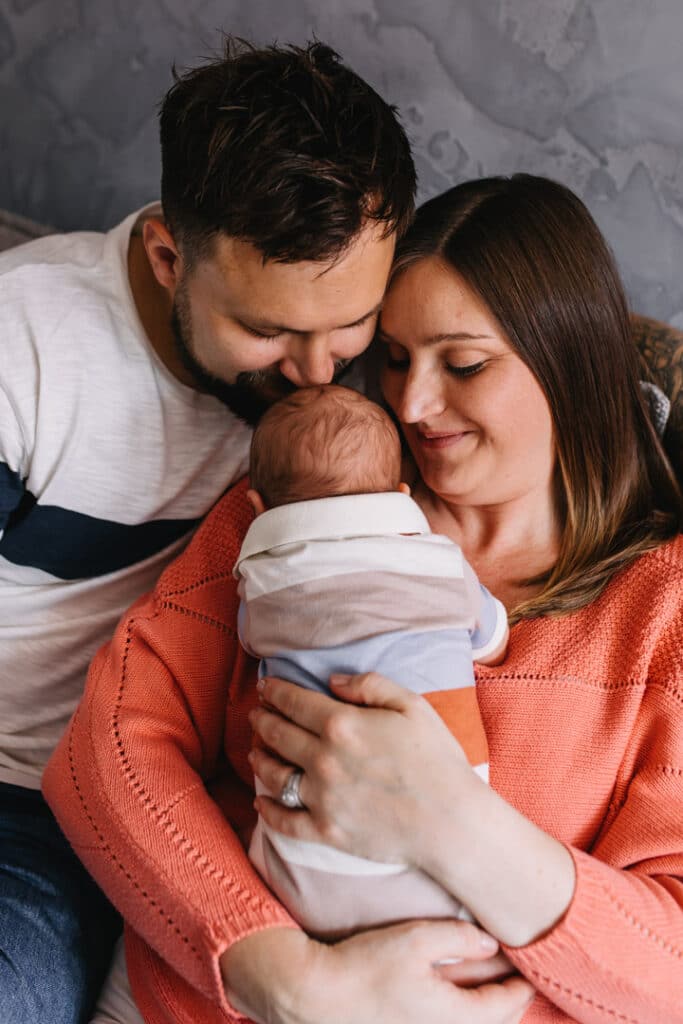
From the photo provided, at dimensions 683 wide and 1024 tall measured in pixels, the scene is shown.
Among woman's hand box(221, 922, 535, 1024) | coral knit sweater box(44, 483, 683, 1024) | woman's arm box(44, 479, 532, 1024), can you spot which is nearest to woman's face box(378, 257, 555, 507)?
coral knit sweater box(44, 483, 683, 1024)

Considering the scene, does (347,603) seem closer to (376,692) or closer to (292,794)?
(376,692)

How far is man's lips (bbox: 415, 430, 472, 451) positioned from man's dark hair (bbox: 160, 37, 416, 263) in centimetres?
35

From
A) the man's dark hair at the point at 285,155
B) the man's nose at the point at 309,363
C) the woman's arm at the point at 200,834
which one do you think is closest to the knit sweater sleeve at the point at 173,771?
the woman's arm at the point at 200,834

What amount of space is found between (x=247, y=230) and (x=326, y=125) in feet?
0.65

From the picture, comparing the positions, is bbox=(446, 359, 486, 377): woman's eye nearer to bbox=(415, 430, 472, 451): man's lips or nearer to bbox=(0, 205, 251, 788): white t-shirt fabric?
bbox=(415, 430, 472, 451): man's lips

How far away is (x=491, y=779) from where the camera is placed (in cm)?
143

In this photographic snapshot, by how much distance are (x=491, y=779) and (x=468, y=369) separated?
2.16 ft

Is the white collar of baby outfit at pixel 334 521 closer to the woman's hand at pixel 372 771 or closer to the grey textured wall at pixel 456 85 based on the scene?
the woman's hand at pixel 372 771

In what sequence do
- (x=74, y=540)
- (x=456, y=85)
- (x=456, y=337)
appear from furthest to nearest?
(x=456, y=85), (x=74, y=540), (x=456, y=337)

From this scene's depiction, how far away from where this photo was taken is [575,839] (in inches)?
55.9

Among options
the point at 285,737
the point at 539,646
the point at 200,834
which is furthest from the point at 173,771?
the point at 539,646

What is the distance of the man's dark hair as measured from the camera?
4.50 ft

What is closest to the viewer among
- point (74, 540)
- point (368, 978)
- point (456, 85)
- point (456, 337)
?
point (368, 978)

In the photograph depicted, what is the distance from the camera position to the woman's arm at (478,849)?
120 cm
